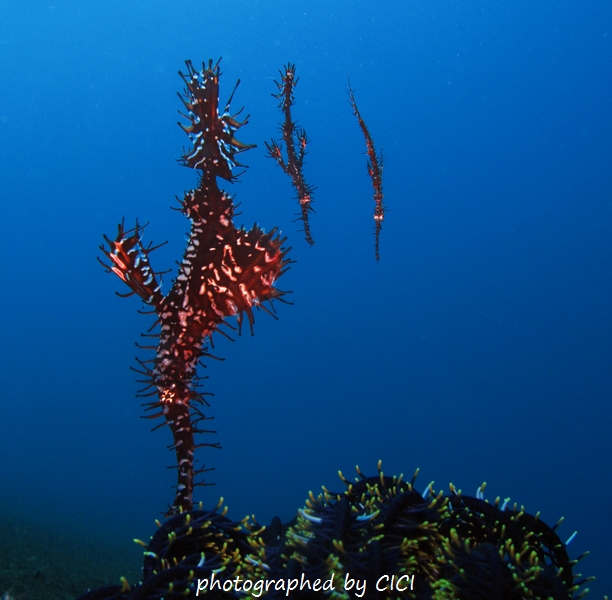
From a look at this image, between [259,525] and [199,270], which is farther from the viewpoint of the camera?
[199,270]

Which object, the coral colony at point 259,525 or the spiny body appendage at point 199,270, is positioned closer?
the coral colony at point 259,525

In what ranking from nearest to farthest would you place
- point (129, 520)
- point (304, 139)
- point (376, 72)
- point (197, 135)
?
point (197, 135) < point (304, 139) < point (129, 520) < point (376, 72)

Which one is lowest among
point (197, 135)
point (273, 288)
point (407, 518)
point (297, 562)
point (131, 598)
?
point (131, 598)

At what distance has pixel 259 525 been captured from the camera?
10.0 feet

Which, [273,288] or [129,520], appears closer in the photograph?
[273,288]

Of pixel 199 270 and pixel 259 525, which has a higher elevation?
pixel 199 270

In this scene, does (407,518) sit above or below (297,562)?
above

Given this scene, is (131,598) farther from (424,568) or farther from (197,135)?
(197,135)

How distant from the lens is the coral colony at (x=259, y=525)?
2031 mm

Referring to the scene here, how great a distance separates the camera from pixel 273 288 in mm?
3854

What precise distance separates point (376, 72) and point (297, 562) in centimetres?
4578

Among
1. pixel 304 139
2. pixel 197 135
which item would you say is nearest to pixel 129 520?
pixel 304 139

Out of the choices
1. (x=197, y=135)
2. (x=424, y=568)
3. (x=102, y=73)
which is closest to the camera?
(x=424, y=568)

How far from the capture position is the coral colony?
2.03 meters
